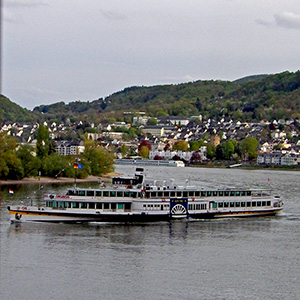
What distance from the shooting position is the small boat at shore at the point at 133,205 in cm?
3547

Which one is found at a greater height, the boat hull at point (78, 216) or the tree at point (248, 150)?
the tree at point (248, 150)

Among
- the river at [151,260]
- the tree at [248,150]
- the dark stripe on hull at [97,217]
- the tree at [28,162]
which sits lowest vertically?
the river at [151,260]

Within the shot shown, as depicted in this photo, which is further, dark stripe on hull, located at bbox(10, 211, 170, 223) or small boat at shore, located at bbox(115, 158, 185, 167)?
small boat at shore, located at bbox(115, 158, 185, 167)

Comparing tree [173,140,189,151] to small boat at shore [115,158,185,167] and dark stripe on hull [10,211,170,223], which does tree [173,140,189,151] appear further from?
dark stripe on hull [10,211,170,223]

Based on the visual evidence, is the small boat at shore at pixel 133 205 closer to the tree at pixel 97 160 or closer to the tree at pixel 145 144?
the tree at pixel 97 160

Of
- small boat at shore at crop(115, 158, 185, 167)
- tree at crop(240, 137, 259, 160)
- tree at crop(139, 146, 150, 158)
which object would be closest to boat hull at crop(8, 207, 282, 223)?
small boat at shore at crop(115, 158, 185, 167)

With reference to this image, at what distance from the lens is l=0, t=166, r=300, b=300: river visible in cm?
2322

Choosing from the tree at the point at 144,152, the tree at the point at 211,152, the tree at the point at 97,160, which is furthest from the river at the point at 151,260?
the tree at the point at 144,152

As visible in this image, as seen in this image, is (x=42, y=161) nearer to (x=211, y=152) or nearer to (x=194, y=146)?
(x=211, y=152)

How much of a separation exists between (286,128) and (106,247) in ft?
452

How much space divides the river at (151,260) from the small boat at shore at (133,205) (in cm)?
80

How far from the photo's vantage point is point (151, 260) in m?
27.3

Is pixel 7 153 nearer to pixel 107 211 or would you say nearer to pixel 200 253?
pixel 107 211

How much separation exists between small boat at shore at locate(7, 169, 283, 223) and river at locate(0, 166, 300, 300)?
31.5 inches
